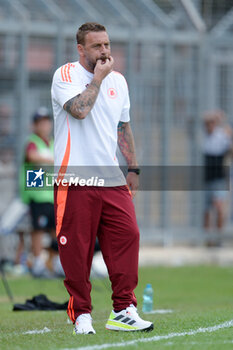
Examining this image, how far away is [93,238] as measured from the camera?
6434 mm

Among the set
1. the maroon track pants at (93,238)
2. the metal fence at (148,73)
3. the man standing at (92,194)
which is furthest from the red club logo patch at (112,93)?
the metal fence at (148,73)

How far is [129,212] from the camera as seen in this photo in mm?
6488

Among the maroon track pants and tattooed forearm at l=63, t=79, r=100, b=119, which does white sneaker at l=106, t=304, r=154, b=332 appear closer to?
the maroon track pants

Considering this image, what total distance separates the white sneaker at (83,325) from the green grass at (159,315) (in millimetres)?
89

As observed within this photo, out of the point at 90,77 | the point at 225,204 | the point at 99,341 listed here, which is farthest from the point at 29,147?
the point at 99,341

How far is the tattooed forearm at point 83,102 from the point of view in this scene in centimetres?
617

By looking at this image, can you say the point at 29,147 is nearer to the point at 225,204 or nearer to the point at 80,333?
the point at 225,204

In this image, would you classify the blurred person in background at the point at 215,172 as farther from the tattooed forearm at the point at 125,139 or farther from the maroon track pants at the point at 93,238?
the maroon track pants at the point at 93,238

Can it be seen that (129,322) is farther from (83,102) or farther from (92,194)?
(83,102)

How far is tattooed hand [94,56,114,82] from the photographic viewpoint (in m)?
6.29

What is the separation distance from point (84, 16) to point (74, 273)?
8793mm

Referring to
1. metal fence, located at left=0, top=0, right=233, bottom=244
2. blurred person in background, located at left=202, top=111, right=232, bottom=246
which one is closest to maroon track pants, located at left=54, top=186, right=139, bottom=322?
metal fence, located at left=0, top=0, right=233, bottom=244

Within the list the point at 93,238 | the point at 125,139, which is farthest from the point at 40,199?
the point at 93,238

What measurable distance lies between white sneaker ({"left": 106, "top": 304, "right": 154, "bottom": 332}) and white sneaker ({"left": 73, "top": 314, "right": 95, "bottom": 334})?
218 millimetres
